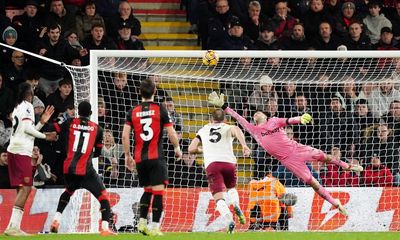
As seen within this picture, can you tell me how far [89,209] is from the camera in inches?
690

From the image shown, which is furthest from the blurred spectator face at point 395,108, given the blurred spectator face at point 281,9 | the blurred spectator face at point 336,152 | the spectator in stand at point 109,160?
the spectator in stand at point 109,160

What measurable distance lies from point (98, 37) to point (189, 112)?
1.93m

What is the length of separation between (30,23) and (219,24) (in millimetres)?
3115

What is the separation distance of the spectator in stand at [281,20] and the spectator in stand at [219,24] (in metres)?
0.83

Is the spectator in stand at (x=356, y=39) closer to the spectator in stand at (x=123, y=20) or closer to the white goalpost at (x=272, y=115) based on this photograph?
the white goalpost at (x=272, y=115)

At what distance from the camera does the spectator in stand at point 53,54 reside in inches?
770

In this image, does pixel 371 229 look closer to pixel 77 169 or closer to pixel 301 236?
Result: pixel 301 236

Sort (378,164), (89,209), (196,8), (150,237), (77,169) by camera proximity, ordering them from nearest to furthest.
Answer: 1. (150,237)
2. (77,169)
3. (89,209)
4. (378,164)
5. (196,8)

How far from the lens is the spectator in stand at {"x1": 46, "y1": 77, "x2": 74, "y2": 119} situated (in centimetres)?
1892

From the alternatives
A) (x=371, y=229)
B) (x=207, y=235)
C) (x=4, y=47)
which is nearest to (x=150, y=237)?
(x=207, y=235)

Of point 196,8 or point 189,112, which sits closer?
point 189,112

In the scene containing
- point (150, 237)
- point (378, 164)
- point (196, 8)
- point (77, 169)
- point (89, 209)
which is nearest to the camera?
point (150, 237)

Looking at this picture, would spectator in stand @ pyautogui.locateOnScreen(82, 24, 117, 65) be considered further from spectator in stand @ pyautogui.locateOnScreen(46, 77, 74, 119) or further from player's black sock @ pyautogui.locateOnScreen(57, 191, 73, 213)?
player's black sock @ pyautogui.locateOnScreen(57, 191, 73, 213)

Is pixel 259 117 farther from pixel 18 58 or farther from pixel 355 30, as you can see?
pixel 18 58
